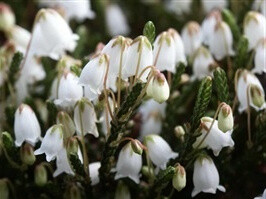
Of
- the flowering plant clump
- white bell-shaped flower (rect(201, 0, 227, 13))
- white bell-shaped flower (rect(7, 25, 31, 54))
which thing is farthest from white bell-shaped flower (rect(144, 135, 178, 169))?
white bell-shaped flower (rect(201, 0, 227, 13))

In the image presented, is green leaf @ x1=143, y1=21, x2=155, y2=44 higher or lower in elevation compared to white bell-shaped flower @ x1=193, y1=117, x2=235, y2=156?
higher

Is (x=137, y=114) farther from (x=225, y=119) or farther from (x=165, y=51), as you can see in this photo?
(x=225, y=119)

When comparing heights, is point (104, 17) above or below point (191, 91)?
above

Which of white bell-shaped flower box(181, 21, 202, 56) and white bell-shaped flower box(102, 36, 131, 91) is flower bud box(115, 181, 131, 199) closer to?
white bell-shaped flower box(102, 36, 131, 91)

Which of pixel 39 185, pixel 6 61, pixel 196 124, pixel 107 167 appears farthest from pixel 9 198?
pixel 196 124

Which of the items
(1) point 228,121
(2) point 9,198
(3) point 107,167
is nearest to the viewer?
(1) point 228,121

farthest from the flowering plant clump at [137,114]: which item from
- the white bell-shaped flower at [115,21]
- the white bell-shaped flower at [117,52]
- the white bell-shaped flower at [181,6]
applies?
the white bell-shaped flower at [115,21]

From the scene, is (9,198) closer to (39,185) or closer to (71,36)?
(39,185)
